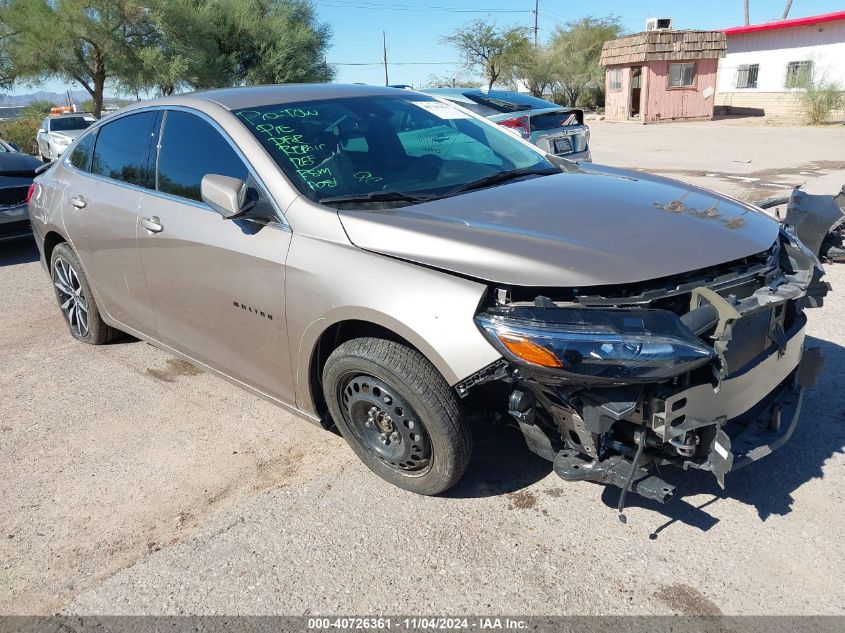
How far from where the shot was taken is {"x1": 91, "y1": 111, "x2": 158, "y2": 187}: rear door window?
4043 millimetres

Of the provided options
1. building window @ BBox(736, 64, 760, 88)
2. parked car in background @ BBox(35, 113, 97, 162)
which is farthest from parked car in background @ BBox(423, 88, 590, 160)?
building window @ BBox(736, 64, 760, 88)

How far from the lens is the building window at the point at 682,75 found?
102ft

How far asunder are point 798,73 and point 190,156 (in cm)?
3327

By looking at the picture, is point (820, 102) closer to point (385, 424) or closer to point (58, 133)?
point (58, 133)

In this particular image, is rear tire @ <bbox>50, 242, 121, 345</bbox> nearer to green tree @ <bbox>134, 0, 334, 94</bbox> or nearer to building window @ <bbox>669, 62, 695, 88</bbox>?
green tree @ <bbox>134, 0, 334, 94</bbox>

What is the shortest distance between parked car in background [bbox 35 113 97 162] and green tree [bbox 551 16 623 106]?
101 ft

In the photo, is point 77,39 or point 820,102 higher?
point 77,39

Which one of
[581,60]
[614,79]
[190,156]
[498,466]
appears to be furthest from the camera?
[581,60]

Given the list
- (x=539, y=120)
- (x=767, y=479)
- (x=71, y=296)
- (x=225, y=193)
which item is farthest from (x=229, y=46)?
(x=767, y=479)

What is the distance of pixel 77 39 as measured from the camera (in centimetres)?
3002

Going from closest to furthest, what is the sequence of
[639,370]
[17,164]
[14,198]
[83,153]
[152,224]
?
[639,370] → [152,224] → [83,153] → [14,198] → [17,164]

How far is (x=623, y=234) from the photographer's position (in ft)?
9.12

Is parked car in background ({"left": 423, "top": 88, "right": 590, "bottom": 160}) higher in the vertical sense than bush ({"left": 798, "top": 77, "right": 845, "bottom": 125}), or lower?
higher

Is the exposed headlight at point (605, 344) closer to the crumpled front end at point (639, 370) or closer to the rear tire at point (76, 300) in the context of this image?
the crumpled front end at point (639, 370)
